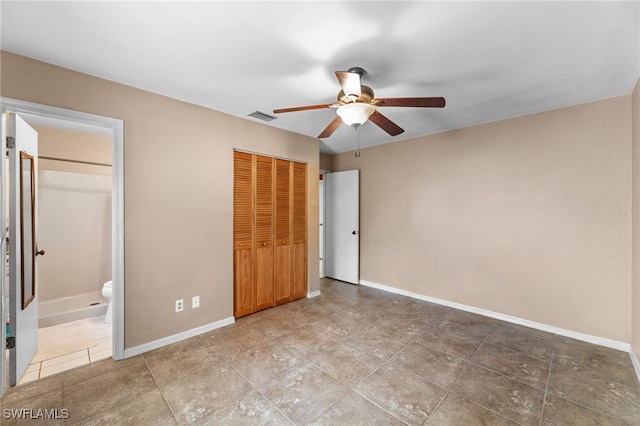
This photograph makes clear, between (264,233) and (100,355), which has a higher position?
(264,233)

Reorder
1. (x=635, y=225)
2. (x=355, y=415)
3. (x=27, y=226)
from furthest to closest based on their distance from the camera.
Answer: (x=635, y=225) < (x=27, y=226) < (x=355, y=415)

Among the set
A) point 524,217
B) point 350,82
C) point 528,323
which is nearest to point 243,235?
point 350,82

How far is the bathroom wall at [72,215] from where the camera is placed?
10.4 feet

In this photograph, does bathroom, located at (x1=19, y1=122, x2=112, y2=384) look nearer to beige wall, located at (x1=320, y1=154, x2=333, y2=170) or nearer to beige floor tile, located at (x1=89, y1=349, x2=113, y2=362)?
beige floor tile, located at (x1=89, y1=349, x2=113, y2=362)

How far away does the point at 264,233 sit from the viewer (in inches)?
136

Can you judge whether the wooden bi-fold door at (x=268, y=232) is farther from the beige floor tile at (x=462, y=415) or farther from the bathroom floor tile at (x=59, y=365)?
the beige floor tile at (x=462, y=415)

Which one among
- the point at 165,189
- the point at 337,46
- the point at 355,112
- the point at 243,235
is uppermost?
the point at 337,46

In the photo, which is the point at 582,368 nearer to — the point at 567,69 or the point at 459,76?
the point at 567,69

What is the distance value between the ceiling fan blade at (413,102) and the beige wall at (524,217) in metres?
1.90

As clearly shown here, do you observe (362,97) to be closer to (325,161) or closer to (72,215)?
(325,161)

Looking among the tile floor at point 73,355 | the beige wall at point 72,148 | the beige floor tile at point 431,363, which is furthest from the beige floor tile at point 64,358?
the beige floor tile at point 431,363

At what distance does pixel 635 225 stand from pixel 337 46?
2954 mm

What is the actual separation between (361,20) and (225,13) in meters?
0.78

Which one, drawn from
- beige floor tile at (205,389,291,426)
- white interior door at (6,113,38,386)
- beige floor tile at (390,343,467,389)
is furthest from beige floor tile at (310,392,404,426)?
white interior door at (6,113,38,386)
